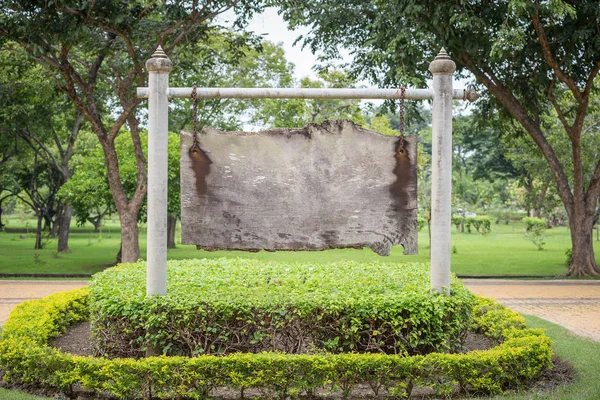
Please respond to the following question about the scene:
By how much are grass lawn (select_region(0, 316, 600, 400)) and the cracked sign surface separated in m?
1.76

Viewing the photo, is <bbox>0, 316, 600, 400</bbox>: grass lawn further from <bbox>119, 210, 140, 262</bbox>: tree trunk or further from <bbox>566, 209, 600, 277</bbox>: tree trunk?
<bbox>119, 210, 140, 262</bbox>: tree trunk

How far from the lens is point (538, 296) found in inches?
531

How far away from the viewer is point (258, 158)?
6.03m

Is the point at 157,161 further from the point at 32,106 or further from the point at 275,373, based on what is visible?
the point at 32,106

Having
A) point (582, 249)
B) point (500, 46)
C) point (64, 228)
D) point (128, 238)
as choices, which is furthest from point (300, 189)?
point (64, 228)

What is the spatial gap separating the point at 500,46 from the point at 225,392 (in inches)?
397

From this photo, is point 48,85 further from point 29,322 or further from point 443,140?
point 443,140

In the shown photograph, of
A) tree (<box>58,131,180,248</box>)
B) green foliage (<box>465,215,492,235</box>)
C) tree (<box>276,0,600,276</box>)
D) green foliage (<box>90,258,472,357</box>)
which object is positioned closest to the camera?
green foliage (<box>90,258,472,357</box>)

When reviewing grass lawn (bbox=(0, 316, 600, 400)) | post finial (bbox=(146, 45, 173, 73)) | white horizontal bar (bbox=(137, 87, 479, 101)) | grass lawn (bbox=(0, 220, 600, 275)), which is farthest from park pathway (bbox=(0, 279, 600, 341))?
post finial (bbox=(146, 45, 173, 73))

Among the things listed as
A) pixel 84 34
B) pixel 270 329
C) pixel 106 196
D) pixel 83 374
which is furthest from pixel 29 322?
pixel 106 196

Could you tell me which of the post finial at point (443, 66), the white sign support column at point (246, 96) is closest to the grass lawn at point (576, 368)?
the white sign support column at point (246, 96)

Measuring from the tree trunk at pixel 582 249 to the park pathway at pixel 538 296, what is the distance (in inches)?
60.4

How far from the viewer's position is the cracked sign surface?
596 cm

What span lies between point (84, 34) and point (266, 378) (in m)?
11.4
